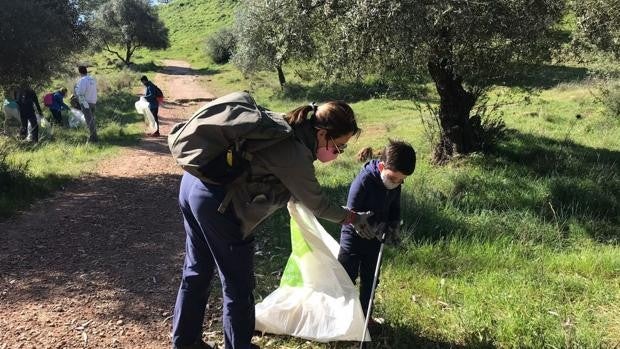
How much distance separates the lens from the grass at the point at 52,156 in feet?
25.1

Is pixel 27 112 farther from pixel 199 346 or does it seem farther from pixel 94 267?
pixel 199 346

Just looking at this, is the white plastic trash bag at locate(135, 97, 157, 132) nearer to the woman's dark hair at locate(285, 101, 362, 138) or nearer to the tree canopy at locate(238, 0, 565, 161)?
the tree canopy at locate(238, 0, 565, 161)

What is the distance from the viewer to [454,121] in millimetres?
10328

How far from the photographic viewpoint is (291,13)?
881 cm

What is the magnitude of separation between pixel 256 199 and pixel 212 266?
Result: 73cm

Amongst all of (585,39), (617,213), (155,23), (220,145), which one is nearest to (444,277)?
(220,145)

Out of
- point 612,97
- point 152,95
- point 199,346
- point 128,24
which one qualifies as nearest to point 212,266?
point 199,346

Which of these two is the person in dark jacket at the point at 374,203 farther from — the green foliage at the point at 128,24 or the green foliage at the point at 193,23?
the green foliage at the point at 193,23

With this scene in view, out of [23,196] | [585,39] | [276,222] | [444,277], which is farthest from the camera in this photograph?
[585,39]

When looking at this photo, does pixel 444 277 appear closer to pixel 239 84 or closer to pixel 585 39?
pixel 585 39

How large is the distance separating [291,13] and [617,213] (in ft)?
20.1

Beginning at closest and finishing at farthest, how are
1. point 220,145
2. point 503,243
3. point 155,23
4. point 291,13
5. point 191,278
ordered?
point 220,145, point 191,278, point 503,243, point 291,13, point 155,23

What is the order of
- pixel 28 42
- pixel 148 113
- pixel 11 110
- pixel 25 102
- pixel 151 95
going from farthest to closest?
pixel 148 113 < pixel 151 95 < pixel 11 110 < pixel 25 102 < pixel 28 42

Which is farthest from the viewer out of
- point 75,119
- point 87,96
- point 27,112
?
→ point 75,119
